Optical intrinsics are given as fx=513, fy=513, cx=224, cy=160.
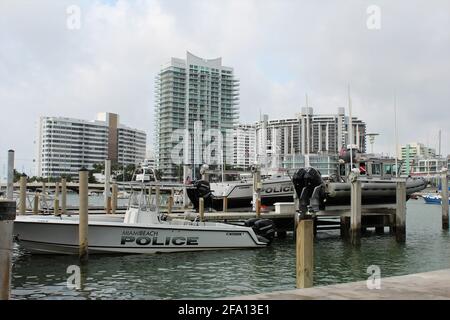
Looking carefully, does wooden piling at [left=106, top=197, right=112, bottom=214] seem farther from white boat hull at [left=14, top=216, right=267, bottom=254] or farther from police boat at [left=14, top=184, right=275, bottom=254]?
white boat hull at [left=14, top=216, right=267, bottom=254]

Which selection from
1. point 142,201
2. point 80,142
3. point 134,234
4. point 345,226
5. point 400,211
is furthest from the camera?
point 80,142

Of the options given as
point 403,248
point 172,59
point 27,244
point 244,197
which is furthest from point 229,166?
point 27,244

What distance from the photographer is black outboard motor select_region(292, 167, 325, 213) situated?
22.3m

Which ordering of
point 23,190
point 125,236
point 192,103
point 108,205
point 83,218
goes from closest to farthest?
point 83,218 → point 125,236 → point 23,190 → point 108,205 → point 192,103

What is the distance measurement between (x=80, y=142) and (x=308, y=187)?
7130cm

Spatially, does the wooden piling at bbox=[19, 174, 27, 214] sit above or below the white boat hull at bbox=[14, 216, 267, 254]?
above

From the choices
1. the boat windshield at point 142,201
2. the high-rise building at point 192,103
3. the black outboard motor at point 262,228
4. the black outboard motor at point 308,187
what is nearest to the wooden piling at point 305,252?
the boat windshield at point 142,201

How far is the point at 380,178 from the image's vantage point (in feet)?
100

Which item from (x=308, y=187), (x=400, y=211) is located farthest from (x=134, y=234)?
(x=400, y=211)

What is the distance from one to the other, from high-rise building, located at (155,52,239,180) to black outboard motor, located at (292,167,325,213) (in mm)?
38841

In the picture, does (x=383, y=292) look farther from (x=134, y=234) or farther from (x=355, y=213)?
(x=355, y=213)

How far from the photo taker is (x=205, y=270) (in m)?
15.6

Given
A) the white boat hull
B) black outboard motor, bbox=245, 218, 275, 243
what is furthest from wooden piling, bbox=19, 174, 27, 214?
black outboard motor, bbox=245, 218, 275, 243
